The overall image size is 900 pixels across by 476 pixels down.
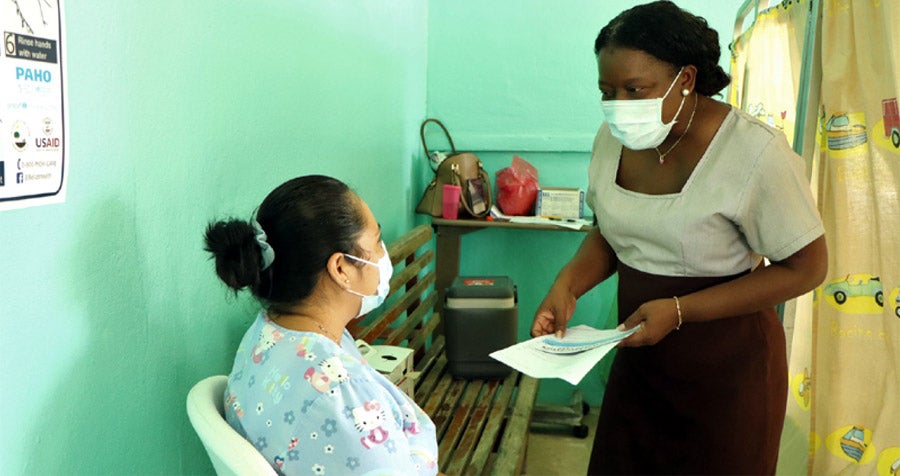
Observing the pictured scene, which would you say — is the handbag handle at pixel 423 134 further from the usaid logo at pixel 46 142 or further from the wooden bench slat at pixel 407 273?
the usaid logo at pixel 46 142

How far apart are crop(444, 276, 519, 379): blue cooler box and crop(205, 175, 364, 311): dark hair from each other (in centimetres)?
165

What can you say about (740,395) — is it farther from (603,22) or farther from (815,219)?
(603,22)

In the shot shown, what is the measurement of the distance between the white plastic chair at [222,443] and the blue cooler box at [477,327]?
71.1 inches

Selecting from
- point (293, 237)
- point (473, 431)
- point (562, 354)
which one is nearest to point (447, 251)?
point (473, 431)

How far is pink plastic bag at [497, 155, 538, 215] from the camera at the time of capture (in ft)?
11.8

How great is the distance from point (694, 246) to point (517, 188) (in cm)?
196

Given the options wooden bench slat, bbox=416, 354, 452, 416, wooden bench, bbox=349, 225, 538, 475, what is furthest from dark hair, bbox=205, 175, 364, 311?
wooden bench slat, bbox=416, 354, 452, 416

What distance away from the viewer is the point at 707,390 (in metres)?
1.74

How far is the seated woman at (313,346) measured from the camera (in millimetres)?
1195

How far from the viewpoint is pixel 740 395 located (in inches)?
67.4

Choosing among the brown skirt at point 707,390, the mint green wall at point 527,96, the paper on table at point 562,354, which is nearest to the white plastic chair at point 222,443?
the paper on table at point 562,354

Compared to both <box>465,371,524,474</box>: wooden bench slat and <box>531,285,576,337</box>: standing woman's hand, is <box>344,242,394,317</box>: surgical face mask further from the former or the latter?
<box>465,371,524,474</box>: wooden bench slat

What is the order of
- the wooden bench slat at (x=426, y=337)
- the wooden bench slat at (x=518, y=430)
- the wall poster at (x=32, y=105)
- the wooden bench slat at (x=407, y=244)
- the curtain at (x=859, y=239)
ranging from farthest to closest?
1. the wooden bench slat at (x=426, y=337)
2. the wooden bench slat at (x=407, y=244)
3. the wooden bench slat at (x=518, y=430)
4. the curtain at (x=859, y=239)
5. the wall poster at (x=32, y=105)

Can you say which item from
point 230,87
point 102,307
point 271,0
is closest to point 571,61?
point 271,0
